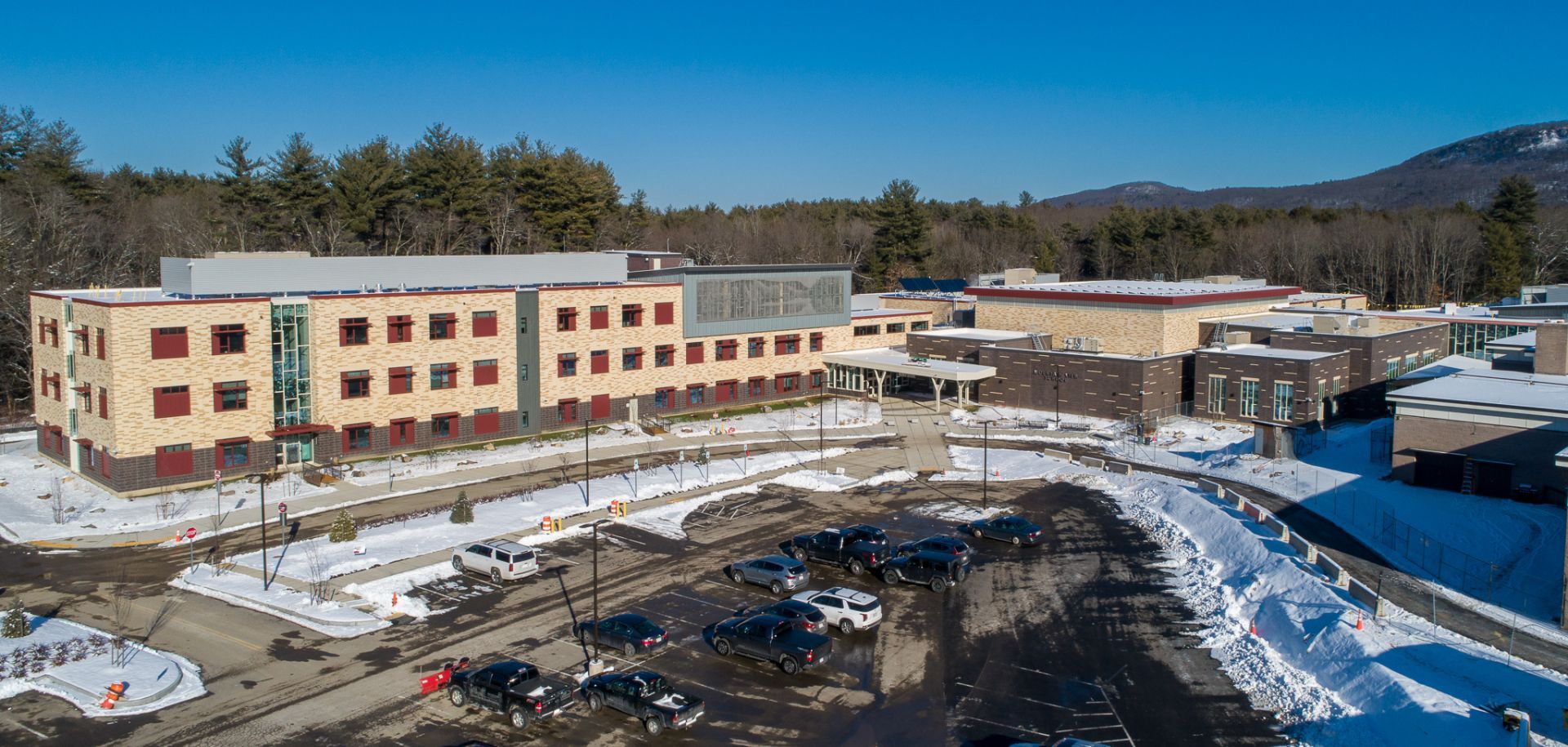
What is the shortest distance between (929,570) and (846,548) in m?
3.57

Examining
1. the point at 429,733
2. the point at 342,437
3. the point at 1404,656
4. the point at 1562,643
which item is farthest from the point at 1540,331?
the point at 342,437

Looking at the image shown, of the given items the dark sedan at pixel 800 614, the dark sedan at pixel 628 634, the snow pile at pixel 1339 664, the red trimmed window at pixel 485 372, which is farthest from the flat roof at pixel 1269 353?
the dark sedan at pixel 628 634

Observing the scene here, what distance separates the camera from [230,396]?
177 feet

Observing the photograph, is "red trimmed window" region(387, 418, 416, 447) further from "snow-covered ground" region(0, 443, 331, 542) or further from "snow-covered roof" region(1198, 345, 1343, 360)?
"snow-covered roof" region(1198, 345, 1343, 360)

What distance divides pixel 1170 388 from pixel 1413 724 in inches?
1861

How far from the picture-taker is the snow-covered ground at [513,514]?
4081 centimetres

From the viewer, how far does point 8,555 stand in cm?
4291

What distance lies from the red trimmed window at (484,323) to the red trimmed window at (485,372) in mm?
1587

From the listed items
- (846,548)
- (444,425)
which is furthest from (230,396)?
(846,548)

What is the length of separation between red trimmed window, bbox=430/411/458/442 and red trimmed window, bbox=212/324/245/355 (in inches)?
431

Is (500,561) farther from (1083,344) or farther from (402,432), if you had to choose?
(1083,344)

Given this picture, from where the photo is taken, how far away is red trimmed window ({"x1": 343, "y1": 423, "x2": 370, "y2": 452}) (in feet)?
191

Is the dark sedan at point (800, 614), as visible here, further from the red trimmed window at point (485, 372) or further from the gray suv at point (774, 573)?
the red trimmed window at point (485, 372)

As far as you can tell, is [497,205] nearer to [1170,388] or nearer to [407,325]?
[407,325]
